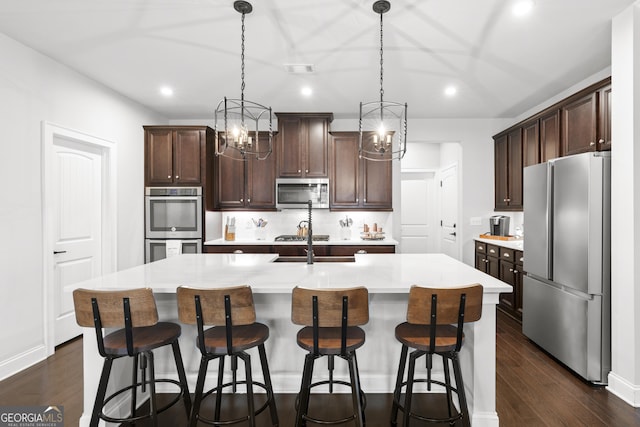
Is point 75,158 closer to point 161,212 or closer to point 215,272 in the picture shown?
point 161,212

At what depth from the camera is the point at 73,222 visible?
365 cm

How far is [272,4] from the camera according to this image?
243cm

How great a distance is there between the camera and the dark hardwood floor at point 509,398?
222 centimetres

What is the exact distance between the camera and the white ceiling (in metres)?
2.49

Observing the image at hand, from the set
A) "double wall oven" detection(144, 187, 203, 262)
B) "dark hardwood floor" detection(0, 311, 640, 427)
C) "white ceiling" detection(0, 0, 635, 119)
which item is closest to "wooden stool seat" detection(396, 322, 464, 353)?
"dark hardwood floor" detection(0, 311, 640, 427)

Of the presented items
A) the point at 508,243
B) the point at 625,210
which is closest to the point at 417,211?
the point at 508,243

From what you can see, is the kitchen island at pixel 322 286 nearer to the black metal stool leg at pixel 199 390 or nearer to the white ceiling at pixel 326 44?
the black metal stool leg at pixel 199 390

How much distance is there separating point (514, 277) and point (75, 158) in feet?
16.2

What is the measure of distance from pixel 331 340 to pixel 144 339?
3.39 feet

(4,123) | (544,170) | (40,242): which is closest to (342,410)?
(544,170)

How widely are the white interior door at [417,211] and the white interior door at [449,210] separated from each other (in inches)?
11.9

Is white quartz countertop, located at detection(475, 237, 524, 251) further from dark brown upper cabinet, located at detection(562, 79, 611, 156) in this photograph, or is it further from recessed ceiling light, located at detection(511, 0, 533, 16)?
recessed ceiling light, located at detection(511, 0, 533, 16)

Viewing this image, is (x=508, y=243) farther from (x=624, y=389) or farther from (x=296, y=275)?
(x=296, y=275)

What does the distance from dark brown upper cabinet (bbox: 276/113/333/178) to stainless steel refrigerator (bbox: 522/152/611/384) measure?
2597 mm
